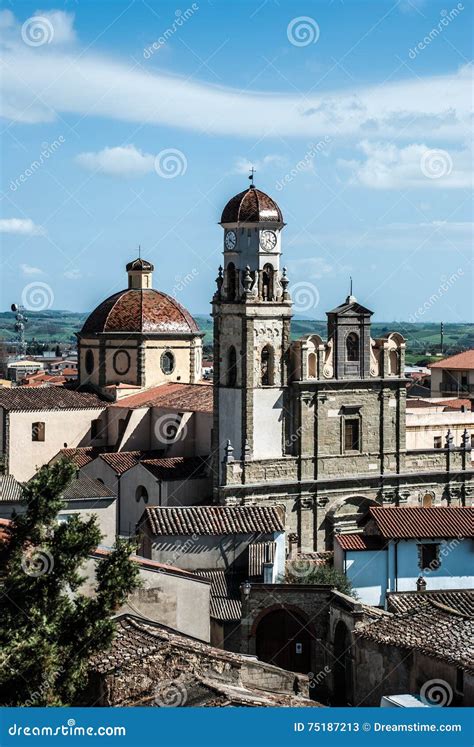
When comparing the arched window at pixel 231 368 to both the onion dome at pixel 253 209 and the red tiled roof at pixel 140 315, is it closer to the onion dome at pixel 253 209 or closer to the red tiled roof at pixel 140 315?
the onion dome at pixel 253 209

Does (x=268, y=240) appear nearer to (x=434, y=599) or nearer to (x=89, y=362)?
(x=89, y=362)

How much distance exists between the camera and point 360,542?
109 feet

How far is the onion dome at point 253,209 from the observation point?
131 feet

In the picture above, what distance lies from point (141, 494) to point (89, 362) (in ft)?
37.6

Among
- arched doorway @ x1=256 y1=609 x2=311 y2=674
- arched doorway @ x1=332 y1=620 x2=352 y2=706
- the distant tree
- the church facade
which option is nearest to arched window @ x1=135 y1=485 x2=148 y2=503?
the church facade

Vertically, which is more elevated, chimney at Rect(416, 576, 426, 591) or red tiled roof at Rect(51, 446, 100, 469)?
red tiled roof at Rect(51, 446, 100, 469)

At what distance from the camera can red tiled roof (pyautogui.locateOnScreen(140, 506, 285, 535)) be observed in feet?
110

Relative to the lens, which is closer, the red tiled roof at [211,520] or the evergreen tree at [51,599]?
the evergreen tree at [51,599]

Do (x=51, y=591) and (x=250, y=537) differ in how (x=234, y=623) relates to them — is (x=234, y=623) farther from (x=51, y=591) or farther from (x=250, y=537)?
(x=51, y=591)

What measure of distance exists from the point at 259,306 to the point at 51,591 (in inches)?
758

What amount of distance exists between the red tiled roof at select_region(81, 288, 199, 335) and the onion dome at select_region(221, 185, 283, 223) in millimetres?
10729

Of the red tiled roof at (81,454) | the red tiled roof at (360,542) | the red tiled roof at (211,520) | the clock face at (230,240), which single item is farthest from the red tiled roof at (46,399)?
the red tiled roof at (360,542)

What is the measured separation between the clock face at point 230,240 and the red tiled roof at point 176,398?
557 cm

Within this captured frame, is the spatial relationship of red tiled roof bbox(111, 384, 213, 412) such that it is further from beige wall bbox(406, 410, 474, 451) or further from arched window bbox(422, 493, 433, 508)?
arched window bbox(422, 493, 433, 508)
